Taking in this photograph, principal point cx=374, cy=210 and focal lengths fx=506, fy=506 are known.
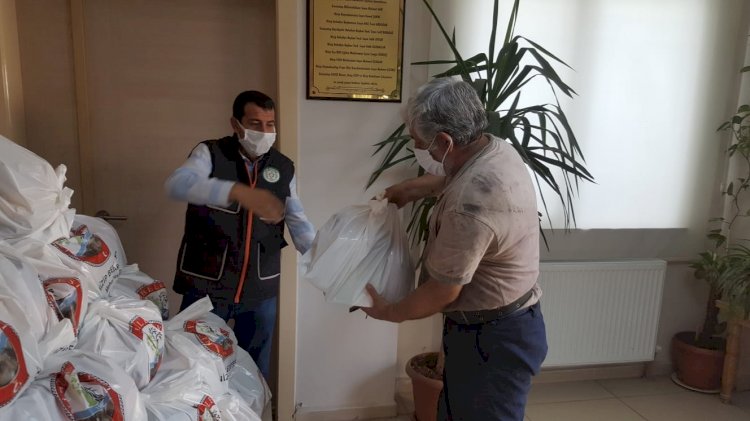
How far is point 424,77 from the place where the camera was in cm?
237

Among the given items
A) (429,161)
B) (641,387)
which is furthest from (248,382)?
(641,387)

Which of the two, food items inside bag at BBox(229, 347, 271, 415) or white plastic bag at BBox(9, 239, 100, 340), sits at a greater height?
white plastic bag at BBox(9, 239, 100, 340)

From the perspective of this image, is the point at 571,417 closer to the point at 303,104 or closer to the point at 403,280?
the point at 403,280

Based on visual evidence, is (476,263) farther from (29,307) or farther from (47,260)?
(47,260)

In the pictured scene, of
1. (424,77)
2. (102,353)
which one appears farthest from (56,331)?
(424,77)

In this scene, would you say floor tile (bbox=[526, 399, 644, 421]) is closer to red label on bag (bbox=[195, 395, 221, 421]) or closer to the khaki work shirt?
the khaki work shirt

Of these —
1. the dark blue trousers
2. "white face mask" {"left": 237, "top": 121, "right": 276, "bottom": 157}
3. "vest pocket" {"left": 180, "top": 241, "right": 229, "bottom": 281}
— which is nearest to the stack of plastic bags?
Answer: "vest pocket" {"left": 180, "top": 241, "right": 229, "bottom": 281}

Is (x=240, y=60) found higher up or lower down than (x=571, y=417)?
higher up

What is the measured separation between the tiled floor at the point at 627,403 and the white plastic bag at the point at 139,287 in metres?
1.26

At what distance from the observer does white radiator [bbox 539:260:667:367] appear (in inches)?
103

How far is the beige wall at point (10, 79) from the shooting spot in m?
1.80

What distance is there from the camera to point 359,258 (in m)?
1.38

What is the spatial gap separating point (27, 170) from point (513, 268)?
1233 mm

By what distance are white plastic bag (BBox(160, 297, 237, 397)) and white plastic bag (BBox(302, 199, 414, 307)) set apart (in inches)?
17.1
